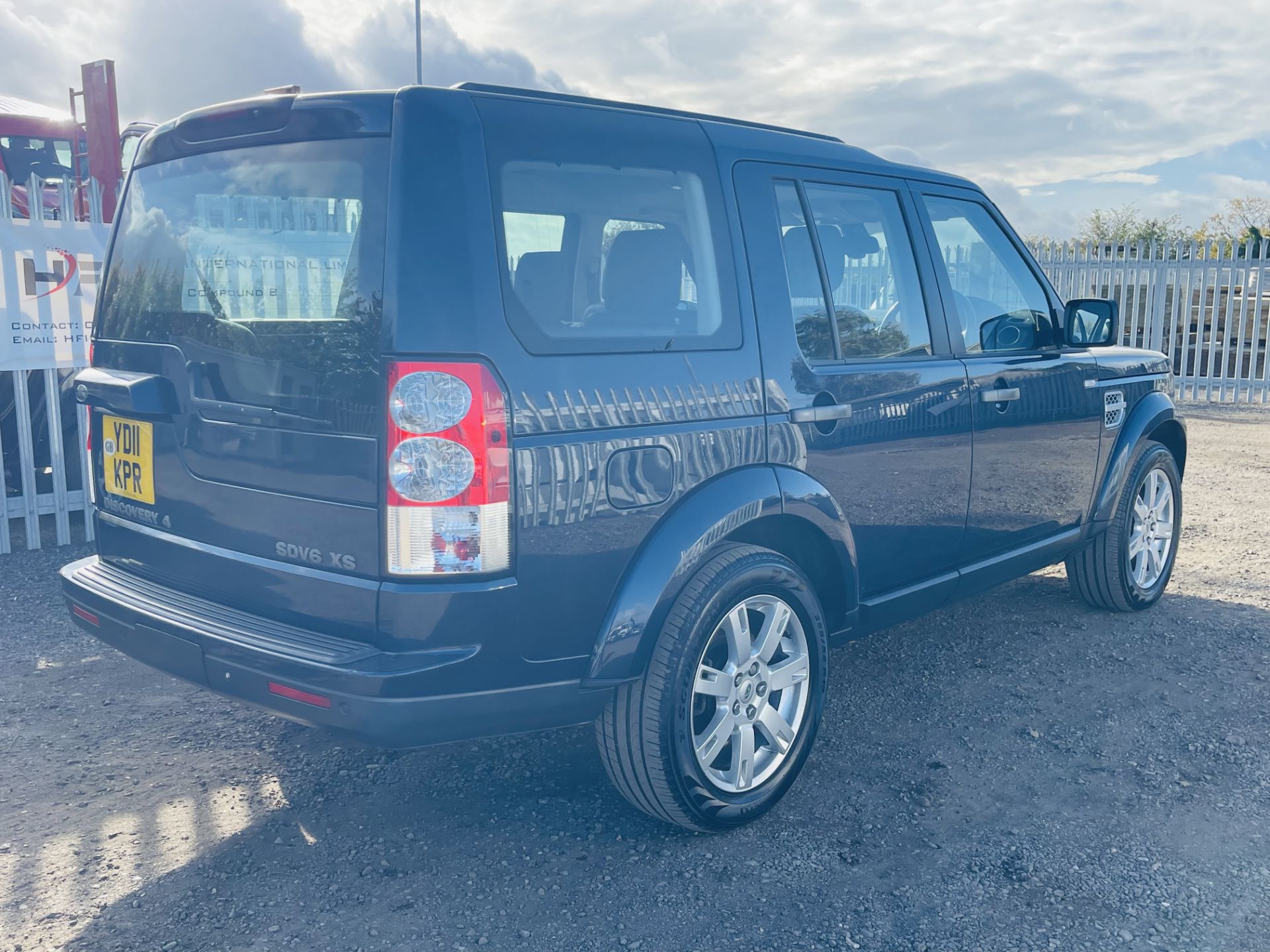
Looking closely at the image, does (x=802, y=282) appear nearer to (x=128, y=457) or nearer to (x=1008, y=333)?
→ (x=1008, y=333)

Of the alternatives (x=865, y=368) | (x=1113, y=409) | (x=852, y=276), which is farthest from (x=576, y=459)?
(x=1113, y=409)

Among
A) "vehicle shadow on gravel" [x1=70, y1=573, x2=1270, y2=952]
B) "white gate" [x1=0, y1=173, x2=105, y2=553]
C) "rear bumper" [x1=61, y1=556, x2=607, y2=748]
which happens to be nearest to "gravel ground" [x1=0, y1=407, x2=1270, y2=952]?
"vehicle shadow on gravel" [x1=70, y1=573, x2=1270, y2=952]

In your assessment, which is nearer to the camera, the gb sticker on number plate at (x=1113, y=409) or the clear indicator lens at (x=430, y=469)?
the clear indicator lens at (x=430, y=469)

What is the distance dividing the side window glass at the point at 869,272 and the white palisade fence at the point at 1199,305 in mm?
11299

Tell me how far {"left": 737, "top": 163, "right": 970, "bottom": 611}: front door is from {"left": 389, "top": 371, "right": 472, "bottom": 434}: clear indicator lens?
1022 millimetres

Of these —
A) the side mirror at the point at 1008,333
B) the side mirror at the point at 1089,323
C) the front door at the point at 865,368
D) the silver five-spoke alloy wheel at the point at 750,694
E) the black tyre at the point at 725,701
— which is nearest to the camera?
the black tyre at the point at 725,701

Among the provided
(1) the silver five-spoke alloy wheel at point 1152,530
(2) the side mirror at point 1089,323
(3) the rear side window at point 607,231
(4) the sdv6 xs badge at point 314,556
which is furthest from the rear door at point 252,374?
(1) the silver five-spoke alloy wheel at point 1152,530

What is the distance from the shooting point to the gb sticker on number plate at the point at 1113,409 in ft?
15.5

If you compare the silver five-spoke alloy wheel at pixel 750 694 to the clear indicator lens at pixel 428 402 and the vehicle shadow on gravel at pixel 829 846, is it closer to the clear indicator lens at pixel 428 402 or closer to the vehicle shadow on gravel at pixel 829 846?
the vehicle shadow on gravel at pixel 829 846

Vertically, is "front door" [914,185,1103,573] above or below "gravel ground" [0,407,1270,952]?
above

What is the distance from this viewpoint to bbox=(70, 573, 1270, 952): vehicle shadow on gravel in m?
2.69

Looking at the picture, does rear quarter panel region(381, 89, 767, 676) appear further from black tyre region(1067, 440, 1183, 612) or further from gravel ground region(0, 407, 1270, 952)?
black tyre region(1067, 440, 1183, 612)

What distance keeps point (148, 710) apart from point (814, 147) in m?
3.04

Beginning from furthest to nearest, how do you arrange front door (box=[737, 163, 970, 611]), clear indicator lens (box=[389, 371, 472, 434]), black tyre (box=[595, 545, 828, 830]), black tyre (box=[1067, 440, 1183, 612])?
black tyre (box=[1067, 440, 1183, 612]) < front door (box=[737, 163, 970, 611]) < black tyre (box=[595, 545, 828, 830]) < clear indicator lens (box=[389, 371, 472, 434])
